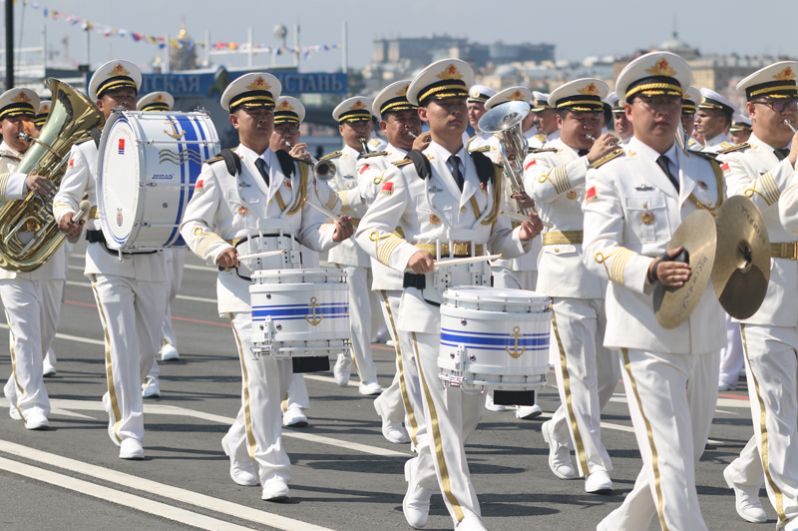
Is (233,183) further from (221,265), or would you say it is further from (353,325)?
(353,325)

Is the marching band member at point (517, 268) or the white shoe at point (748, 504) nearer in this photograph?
the white shoe at point (748, 504)

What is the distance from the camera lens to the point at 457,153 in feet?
29.5

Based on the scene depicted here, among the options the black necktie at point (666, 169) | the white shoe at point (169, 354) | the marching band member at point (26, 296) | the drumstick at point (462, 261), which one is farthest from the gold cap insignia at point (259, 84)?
the white shoe at point (169, 354)

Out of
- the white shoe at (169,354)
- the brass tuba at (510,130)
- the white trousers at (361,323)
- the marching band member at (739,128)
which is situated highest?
the marching band member at (739,128)

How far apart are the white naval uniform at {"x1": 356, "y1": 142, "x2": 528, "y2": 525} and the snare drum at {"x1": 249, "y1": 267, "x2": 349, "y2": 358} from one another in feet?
1.59

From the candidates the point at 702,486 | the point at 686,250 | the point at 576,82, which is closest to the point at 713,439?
the point at 702,486

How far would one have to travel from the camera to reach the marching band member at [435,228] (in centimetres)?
870

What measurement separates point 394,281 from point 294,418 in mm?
1810

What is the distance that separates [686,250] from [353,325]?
286 inches

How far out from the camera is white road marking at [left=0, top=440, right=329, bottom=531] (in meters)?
9.01

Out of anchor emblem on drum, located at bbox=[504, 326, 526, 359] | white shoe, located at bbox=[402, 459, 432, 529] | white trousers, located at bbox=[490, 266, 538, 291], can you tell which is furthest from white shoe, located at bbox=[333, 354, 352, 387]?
anchor emblem on drum, located at bbox=[504, 326, 526, 359]

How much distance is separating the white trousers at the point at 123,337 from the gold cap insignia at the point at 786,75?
4.42m

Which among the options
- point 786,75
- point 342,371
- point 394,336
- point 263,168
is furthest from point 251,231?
point 342,371

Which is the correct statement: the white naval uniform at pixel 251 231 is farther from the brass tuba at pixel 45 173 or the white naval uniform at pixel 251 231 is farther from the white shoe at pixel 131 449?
the brass tuba at pixel 45 173
